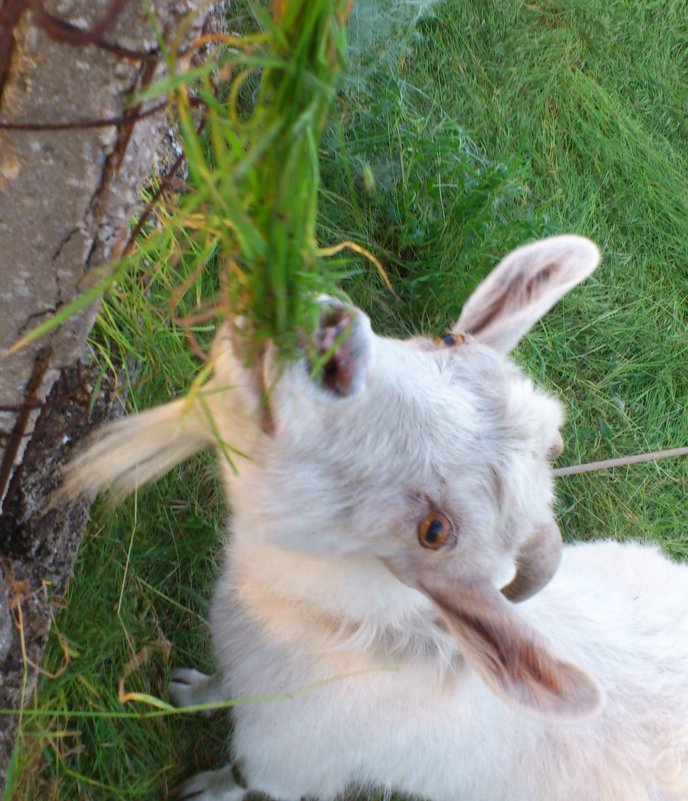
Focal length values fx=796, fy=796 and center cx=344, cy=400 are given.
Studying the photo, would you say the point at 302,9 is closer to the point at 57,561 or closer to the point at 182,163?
the point at 182,163

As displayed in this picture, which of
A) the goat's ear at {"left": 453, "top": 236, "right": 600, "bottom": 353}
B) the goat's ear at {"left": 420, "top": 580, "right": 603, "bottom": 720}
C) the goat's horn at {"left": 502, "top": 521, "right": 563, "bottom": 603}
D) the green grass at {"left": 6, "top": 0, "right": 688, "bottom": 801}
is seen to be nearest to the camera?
the goat's ear at {"left": 420, "top": 580, "right": 603, "bottom": 720}

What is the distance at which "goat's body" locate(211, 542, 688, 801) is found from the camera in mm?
2422

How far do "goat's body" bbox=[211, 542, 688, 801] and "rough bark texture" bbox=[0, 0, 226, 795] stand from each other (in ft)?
2.32

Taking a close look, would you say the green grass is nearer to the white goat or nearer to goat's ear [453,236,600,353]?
the white goat

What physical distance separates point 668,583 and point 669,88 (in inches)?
148

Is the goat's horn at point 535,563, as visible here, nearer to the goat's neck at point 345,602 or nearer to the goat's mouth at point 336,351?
the goat's neck at point 345,602

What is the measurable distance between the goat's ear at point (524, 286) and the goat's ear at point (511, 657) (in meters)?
0.78

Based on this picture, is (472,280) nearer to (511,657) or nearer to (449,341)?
(449,341)

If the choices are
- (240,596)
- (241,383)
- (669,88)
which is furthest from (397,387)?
(669,88)

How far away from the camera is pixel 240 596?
106 inches

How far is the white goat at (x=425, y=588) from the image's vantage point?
1833 mm

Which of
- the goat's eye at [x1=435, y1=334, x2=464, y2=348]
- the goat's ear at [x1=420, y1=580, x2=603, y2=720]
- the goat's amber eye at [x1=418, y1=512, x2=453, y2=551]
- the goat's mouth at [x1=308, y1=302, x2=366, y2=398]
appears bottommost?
the goat's ear at [x1=420, y1=580, x2=603, y2=720]

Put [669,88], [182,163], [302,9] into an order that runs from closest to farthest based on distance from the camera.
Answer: [302,9] < [182,163] < [669,88]

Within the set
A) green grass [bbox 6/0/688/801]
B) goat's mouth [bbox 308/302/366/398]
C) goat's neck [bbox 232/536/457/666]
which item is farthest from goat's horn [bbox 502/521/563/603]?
green grass [bbox 6/0/688/801]
